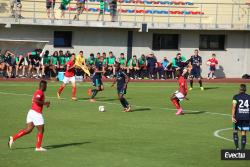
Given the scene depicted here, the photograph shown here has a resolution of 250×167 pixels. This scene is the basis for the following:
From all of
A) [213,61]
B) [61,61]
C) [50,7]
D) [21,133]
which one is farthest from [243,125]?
[213,61]

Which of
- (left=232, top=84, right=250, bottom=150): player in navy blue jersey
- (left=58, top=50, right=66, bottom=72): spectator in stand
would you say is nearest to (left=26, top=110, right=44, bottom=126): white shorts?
(left=232, top=84, right=250, bottom=150): player in navy blue jersey

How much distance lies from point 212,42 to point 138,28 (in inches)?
254

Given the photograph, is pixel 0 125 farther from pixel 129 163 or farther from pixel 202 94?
pixel 202 94

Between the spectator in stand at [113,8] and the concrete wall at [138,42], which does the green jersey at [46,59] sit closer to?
the concrete wall at [138,42]

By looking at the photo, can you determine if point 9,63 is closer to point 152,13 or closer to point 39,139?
point 152,13

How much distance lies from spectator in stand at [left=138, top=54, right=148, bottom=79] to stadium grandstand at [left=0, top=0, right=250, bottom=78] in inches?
89.2

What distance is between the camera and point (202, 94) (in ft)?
127

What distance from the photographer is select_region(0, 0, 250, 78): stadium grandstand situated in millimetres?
47312

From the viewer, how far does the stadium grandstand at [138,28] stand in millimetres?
47312

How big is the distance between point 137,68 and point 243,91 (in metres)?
27.9

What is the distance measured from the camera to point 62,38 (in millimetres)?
48906

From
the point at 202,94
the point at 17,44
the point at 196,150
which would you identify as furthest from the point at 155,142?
the point at 17,44

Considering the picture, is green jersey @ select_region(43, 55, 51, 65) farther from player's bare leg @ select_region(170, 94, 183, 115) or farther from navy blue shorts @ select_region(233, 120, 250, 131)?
navy blue shorts @ select_region(233, 120, 250, 131)

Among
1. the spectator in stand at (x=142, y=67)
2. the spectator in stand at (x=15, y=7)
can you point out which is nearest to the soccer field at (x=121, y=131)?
the spectator in stand at (x=142, y=67)
